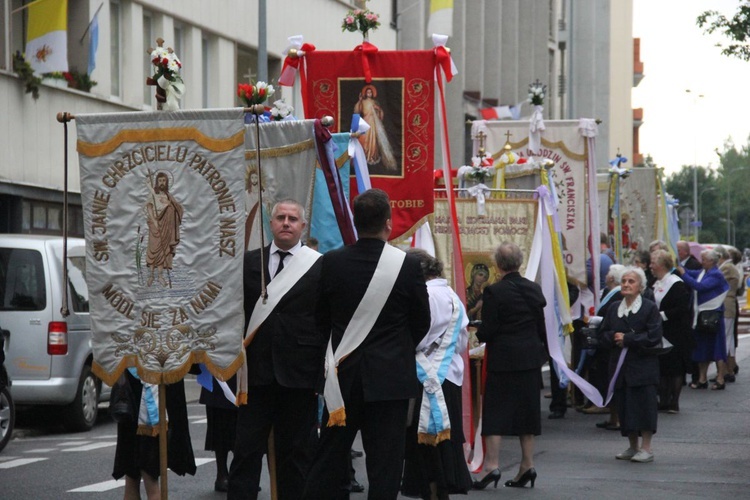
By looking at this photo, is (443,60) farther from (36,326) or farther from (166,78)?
(36,326)

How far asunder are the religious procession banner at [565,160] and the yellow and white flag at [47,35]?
22.5 ft

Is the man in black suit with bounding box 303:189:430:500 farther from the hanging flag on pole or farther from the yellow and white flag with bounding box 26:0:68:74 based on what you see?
the hanging flag on pole

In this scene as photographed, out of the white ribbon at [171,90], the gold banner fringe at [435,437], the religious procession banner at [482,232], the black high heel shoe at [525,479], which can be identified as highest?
the white ribbon at [171,90]

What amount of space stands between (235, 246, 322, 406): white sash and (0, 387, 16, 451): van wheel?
563 cm

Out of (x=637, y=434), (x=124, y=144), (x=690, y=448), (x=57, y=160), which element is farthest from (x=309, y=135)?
(x=57, y=160)

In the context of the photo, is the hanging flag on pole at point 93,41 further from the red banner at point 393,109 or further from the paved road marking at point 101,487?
the paved road marking at point 101,487

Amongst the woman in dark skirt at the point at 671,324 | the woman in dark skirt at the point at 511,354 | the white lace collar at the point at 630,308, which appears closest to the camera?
the woman in dark skirt at the point at 511,354

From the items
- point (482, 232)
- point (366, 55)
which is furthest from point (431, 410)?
point (482, 232)

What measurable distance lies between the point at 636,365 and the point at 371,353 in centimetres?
584

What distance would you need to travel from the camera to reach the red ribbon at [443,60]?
13.1m

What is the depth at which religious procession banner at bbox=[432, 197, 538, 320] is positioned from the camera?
49.7ft

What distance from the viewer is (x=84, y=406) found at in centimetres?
1591

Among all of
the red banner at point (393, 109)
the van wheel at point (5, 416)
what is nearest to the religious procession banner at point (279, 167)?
the red banner at point (393, 109)

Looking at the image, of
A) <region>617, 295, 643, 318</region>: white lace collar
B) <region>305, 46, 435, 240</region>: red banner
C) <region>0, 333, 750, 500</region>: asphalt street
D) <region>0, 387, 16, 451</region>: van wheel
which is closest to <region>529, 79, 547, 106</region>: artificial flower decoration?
<region>0, 333, 750, 500</region>: asphalt street
